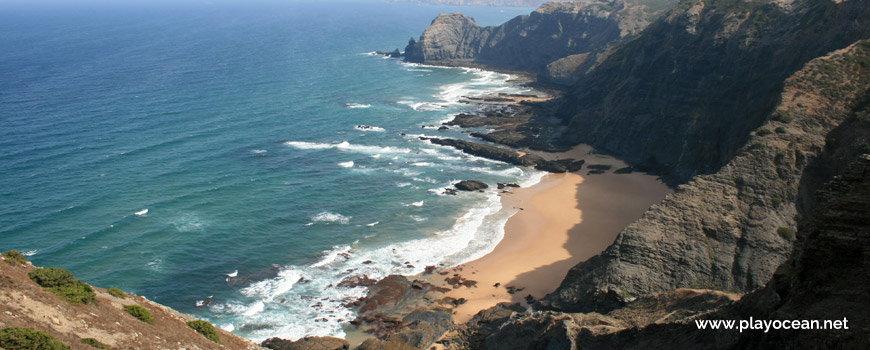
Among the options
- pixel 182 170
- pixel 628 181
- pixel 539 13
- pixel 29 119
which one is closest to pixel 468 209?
pixel 628 181

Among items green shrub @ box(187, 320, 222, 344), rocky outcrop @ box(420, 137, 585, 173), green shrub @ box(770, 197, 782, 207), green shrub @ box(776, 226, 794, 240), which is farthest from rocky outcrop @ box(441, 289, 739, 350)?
rocky outcrop @ box(420, 137, 585, 173)

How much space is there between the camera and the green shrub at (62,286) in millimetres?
24727

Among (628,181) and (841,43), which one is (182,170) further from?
(841,43)

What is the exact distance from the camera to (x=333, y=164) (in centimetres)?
7838

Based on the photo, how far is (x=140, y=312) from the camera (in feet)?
88.5

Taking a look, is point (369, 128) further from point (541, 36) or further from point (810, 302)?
point (810, 302)

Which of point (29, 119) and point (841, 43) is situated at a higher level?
point (841, 43)

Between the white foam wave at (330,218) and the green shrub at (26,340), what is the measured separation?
39466mm

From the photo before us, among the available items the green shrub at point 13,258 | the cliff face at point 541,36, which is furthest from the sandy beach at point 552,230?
the cliff face at point 541,36

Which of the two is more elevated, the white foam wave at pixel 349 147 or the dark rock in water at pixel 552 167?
the white foam wave at pixel 349 147

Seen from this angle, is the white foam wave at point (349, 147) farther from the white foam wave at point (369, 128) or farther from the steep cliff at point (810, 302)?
the steep cliff at point (810, 302)

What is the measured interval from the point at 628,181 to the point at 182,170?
53.2 metres

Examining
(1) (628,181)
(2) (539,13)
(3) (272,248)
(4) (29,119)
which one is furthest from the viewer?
(2) (539,13)

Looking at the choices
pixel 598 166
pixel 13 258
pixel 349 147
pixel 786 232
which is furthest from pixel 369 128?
pixel 13 258
